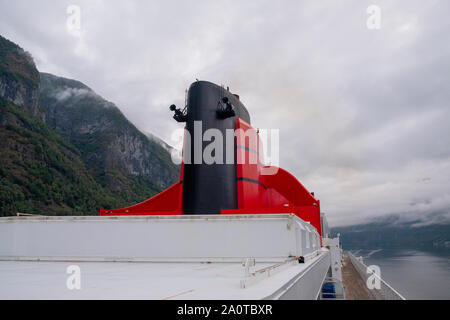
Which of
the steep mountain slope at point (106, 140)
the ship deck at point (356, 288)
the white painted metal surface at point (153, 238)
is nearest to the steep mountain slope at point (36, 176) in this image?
the steep mountain slope at point (106, 140)

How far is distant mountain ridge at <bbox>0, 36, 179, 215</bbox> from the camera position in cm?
9206

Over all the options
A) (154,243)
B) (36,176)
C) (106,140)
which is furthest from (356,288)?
(106,140)

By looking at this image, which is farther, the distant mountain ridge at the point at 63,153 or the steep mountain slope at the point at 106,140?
the steep mountain slope at the point at 106,140

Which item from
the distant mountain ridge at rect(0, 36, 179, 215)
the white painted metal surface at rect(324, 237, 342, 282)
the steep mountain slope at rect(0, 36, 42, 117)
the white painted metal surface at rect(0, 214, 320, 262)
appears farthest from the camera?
the steep mountain slope at rect(0, 36, 42, 117)

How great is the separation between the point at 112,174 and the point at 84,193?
3492 centimetres

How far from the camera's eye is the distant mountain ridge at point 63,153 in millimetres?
92062

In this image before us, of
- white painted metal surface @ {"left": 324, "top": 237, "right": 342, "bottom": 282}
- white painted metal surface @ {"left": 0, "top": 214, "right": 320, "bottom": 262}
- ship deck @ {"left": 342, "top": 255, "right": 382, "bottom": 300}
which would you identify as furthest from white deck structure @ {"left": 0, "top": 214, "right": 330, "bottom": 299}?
ship deck @ {"left": 342, "top": 255, "right": 382, "bottom": 300}

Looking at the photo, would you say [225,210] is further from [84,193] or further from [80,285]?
[84,193]

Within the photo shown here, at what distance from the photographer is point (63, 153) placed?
120625mm

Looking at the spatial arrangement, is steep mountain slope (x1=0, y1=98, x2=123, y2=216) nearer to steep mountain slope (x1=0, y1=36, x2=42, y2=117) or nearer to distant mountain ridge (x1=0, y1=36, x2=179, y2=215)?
distant mountain ridge (x1=0, y1=36, x2=179, y2=215)

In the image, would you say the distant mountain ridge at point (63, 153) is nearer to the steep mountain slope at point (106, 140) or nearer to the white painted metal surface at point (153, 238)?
the steep mountain slope at point (106, 140)

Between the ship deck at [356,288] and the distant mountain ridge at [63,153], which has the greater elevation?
the distant mountain ridge at [63,153]

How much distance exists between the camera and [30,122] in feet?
360
